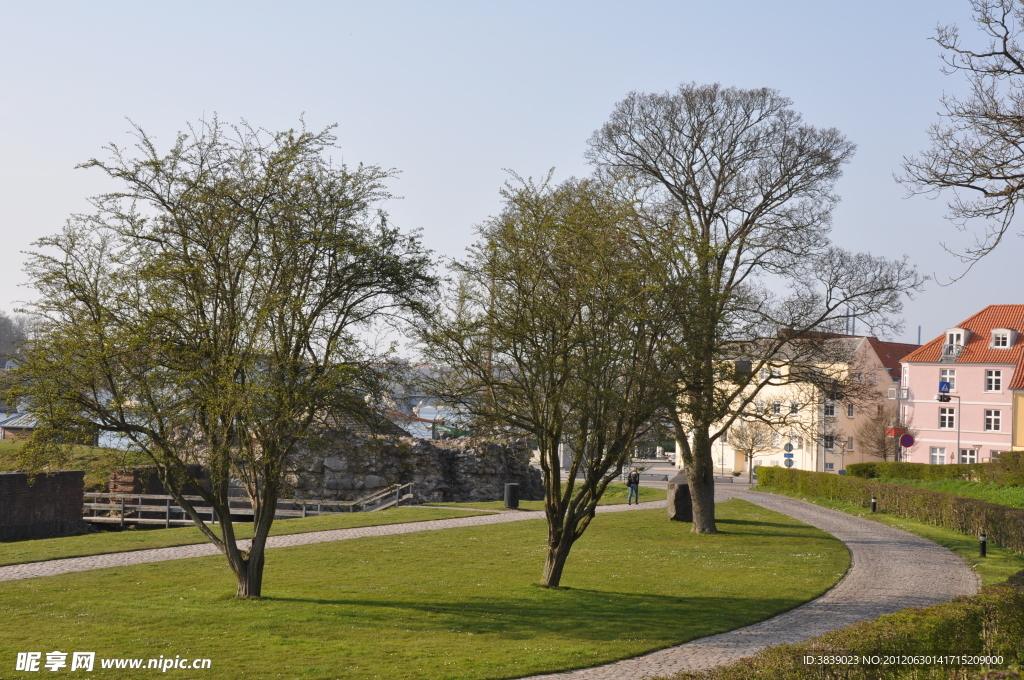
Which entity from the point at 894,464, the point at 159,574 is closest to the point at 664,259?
the point at 159,574

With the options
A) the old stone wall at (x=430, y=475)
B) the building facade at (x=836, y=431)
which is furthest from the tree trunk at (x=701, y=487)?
the building facade at (x=836, y=431)

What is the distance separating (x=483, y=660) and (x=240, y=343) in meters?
5.76

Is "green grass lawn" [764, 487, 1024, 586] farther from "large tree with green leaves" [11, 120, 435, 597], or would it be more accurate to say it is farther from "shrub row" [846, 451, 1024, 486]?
"large tree with green leaves" [11, 120, 435, 597]

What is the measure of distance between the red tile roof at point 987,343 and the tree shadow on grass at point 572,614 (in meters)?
49.4

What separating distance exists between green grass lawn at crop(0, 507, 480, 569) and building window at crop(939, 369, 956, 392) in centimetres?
4234

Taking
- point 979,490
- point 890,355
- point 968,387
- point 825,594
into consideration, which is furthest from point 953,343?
point 825,594

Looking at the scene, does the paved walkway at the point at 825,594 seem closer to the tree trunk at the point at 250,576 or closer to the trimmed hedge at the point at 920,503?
the trimmed hedge at the point at 920,503

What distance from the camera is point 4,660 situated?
10609 mm

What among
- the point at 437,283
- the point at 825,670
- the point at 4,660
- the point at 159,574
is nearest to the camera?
the point at 825,670

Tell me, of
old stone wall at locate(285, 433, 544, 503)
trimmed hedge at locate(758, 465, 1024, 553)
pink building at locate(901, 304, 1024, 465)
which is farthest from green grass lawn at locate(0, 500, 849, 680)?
pink building at locate(901, 304, 1024, 465)

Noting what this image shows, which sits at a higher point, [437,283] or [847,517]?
[437,283]

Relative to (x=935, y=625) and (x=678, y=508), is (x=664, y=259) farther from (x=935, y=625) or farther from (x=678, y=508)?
(x=678, y=508)

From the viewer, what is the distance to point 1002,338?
59750mm

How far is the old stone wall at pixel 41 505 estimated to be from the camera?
2503cm
